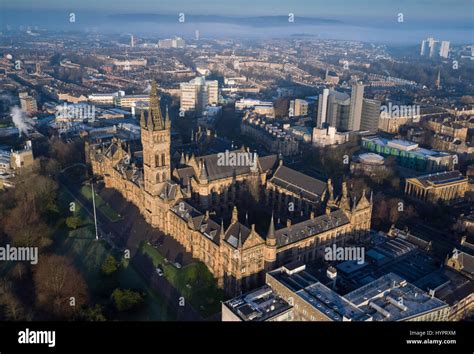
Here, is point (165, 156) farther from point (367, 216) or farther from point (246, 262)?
point (367, 216)

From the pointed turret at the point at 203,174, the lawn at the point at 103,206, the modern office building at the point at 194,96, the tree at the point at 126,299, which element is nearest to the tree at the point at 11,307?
the tree at the point at 126,299

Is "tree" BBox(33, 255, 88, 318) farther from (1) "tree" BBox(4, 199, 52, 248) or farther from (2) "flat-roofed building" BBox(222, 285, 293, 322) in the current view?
(2) "flat-roofed building" BBox(222, 285, 293, 322)

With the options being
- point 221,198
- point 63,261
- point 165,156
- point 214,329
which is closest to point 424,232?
point 221,198

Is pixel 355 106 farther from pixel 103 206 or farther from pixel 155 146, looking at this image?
pixel 103 206

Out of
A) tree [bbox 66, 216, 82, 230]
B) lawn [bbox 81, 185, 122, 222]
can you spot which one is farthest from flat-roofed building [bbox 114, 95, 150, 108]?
tree [bbox 66, 216, 82, 230]

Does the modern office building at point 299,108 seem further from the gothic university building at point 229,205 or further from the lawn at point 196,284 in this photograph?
the lawn at point 196,284
